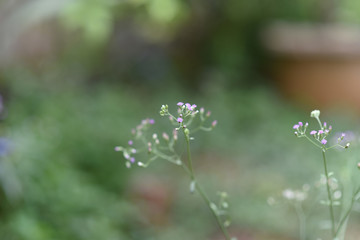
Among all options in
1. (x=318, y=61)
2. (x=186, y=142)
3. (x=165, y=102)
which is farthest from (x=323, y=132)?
(x=318, y=61)

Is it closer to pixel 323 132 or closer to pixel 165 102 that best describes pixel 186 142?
pixel 323 132

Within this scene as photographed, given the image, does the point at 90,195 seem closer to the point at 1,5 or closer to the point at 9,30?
the point at 9,30

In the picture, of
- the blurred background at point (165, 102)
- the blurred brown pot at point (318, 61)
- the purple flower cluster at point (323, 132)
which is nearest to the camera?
the purple flower cluster at point (323, 132)

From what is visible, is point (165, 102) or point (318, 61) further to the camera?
point (318, 61)

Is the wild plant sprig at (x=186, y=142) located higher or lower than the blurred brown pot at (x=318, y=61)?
lower

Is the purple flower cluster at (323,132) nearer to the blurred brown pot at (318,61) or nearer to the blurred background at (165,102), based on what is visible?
the blurred background at (165,102)

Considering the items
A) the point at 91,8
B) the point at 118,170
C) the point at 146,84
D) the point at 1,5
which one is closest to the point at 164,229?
the point at 118,170

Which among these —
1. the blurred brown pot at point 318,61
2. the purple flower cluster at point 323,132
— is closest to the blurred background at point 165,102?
the blurred brown pot at point 318,61

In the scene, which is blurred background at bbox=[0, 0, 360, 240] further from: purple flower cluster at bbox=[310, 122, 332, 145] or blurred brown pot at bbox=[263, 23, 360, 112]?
purple flower cluster at bbox=[310, 122, 332, 145]
